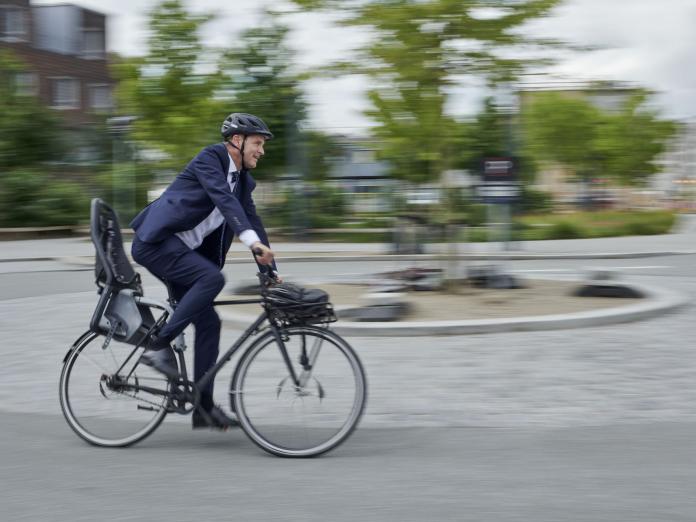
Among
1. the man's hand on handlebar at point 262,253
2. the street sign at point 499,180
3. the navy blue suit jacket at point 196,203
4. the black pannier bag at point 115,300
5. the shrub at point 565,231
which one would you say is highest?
the navy blue suit jacket at point 196,203

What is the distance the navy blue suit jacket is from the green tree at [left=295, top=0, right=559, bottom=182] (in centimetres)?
618

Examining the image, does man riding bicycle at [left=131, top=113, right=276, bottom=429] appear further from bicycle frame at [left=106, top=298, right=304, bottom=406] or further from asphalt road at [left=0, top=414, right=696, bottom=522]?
asphalt road at [left=0, top=414, right=696, bottom=522]

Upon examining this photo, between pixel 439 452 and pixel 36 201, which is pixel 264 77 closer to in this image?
pixel 36 201

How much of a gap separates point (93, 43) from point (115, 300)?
1962 inches

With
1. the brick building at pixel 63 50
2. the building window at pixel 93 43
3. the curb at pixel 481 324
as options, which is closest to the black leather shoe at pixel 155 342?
the curb at pixel 481 324

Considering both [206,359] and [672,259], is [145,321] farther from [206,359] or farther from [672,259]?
[672,259]

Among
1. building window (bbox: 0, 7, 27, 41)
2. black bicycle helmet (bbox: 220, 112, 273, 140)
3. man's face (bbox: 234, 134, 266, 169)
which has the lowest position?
man's face (bbox: 234, 134, 266, 169)

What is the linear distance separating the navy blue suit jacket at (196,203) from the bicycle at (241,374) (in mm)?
290

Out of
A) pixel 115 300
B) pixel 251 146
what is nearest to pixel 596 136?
pixel 251 146

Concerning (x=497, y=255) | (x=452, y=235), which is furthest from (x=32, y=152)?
(x=452, y=235)

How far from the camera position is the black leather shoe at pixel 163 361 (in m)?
5.10

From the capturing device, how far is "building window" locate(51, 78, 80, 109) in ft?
162

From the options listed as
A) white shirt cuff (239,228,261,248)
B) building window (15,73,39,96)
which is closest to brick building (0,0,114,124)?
building window (15,73,39,96)

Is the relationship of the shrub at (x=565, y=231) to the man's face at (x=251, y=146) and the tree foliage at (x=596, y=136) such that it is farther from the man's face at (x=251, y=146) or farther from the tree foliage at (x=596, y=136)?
the man's face at (x=251, y=146)
